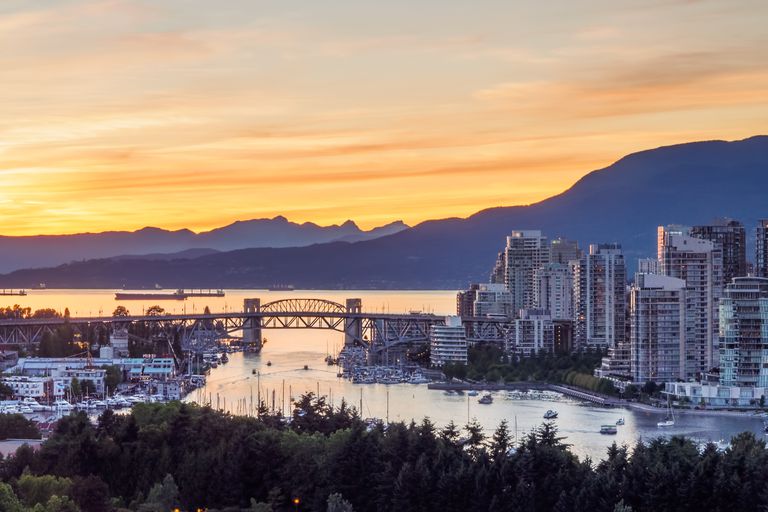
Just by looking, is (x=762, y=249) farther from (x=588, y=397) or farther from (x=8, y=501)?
(x=8, y=501)

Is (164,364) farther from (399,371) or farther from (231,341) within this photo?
(231,341)

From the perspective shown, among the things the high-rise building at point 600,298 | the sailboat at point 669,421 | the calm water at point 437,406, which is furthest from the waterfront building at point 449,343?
the sailboat at point 669,421

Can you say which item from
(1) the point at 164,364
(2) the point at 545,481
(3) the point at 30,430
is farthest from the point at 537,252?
(2) the point at 545,481

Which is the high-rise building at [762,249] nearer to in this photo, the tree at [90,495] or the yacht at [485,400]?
the yacht at [485,400]

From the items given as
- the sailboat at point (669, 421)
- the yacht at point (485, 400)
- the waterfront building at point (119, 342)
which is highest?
the waterfront building at point (119, 342)

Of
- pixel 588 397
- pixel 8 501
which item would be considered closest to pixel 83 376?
pixel 588 397

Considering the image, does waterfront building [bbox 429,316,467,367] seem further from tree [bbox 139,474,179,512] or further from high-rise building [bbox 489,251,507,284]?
tree [bbox 139,474,179,512]

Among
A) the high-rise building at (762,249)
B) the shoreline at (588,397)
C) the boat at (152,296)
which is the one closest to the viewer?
the shoreline at (588,397)
